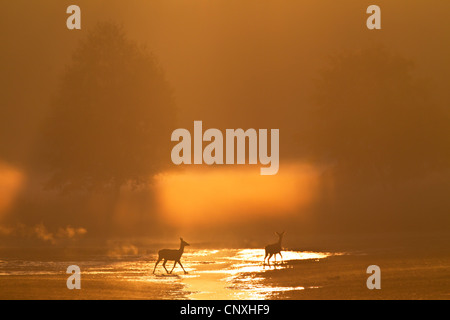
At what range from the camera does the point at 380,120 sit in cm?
5084

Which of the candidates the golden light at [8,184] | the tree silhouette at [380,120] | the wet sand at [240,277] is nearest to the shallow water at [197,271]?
the wet sand at [240,277]

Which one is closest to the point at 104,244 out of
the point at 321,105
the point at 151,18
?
the point at 321,105

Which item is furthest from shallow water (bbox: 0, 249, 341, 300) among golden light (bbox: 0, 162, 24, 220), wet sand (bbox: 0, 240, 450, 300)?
golden light (bbox: 0, 162, 24, 220)

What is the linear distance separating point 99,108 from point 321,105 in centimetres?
1579

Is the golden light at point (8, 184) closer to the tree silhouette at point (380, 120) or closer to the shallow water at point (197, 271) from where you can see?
the tree silhouette at point (380, 120)

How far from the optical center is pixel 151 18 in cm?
6944

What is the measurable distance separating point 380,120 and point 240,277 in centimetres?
2915

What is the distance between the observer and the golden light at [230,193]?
158ft

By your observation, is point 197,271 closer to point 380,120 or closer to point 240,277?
point 240,277

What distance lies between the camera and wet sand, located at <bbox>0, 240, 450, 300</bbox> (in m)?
20.5

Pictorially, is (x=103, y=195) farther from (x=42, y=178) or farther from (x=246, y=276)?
(x=246, y=276)

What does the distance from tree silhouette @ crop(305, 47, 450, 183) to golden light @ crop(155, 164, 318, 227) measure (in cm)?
443

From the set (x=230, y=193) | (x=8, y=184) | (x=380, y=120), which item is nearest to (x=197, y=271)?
(x=380, y=120)

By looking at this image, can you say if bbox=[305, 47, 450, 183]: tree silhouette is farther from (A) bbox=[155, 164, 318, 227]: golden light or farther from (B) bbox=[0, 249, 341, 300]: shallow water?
(B) bbox=[0, 249, 341, 300]: shallow water
